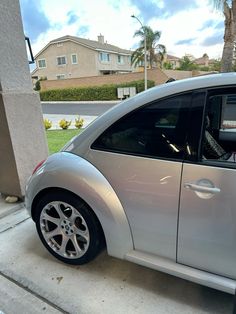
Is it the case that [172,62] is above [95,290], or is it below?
above

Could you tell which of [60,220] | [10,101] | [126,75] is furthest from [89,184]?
[126,75]

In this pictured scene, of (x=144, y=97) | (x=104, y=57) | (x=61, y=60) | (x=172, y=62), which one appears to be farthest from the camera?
(x=172, y=62)

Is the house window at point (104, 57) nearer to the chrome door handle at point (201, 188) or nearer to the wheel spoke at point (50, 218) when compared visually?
the wheel spoke at point (50, 218)

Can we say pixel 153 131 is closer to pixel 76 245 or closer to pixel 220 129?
pixel 220 129

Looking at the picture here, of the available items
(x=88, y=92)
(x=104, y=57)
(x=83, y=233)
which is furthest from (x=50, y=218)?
(x=104, y=57)

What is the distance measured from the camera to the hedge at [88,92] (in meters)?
23.9

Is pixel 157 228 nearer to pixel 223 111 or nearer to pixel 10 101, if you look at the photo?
pixel 223 111

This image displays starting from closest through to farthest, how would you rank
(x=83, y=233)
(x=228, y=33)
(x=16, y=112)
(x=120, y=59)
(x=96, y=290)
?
1. (x=96, y=290)
2. (x=83, y=233)
3. (x=16, y=112)
4. (x=228, y=33)
5. (x=120, y=59)

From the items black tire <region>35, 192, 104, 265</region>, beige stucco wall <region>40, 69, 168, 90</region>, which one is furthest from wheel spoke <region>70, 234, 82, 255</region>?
beige stucco wall <region>40, 69, 168, 90</region>

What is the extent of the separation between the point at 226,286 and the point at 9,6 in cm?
329

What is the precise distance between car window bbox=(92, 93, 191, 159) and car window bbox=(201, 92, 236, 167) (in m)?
0.15

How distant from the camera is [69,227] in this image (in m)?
2.12

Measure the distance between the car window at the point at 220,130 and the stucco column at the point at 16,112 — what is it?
2.19 meters

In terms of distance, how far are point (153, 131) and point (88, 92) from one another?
24696 mm
